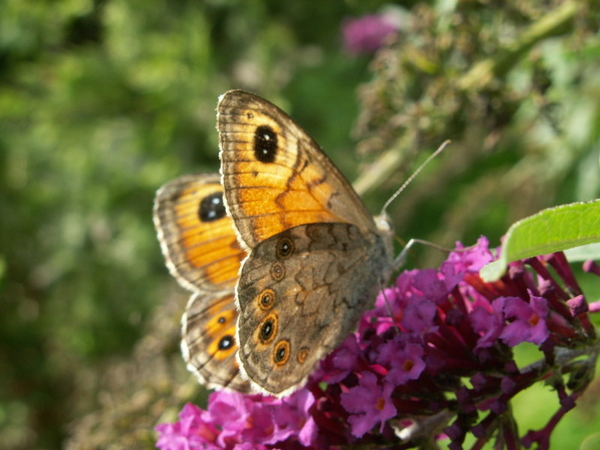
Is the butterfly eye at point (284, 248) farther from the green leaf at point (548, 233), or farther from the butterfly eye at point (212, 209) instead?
the green leaf at point (548, 233)

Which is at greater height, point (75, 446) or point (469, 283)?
point (469, 283)

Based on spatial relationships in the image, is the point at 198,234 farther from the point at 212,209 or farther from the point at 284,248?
the point at 284,248

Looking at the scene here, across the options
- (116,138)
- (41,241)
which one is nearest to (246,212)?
(116,138)

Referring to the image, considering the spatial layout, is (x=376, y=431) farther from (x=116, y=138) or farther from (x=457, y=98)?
(x=116, y=138)

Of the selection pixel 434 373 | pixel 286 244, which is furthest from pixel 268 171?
pixel 434 373

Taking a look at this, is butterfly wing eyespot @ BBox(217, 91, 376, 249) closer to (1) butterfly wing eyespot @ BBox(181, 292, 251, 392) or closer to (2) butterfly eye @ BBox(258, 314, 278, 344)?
(2) butterfly eye @ BBox(258, 314, 278, 344)

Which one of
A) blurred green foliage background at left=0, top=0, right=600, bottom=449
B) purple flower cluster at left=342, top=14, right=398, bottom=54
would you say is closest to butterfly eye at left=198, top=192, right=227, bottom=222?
blurred green foliage background at left=0, top=0, right=600, bottom=449

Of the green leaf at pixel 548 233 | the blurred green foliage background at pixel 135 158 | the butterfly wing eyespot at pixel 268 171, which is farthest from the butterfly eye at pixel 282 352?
the blurred green foliage background at pixel 135 158
